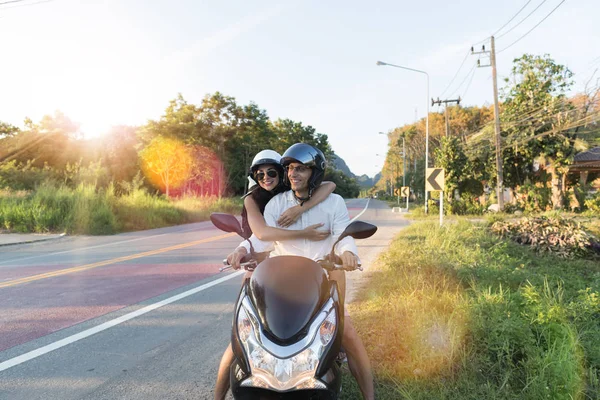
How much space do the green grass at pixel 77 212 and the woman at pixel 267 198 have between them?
Result: 14.1 m

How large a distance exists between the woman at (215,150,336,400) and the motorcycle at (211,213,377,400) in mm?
474

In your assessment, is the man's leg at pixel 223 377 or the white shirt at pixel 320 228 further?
the white shirt at pixel 320 228

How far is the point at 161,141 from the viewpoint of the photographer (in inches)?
1149

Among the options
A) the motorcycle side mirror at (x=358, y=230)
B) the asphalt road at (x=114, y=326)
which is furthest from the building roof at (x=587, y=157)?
the motorcycle side mirror at (x=358, y=230)

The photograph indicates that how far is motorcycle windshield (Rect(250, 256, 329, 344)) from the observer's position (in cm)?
169

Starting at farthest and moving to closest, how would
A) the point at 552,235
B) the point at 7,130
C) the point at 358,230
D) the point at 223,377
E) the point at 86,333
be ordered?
the point at 7,130
the point at 552,235
the point at 86,333
the point at 223,377
the point at 358,230

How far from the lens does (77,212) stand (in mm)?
15602

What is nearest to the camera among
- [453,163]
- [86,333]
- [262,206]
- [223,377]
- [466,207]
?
[223,377]

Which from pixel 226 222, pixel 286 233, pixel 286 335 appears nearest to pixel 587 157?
pixel 286 233

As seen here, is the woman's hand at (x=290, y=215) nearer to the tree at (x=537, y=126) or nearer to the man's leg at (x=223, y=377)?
the man's leg at (x=223, y=377)

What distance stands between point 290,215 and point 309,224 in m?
0.14

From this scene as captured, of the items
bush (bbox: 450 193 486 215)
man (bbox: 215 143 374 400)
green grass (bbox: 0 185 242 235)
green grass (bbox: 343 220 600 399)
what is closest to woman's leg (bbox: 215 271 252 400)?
man (bbox: 215 143 374 400)

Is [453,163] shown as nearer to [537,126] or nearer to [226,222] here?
[537,126]

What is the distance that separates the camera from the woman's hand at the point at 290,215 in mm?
2518
